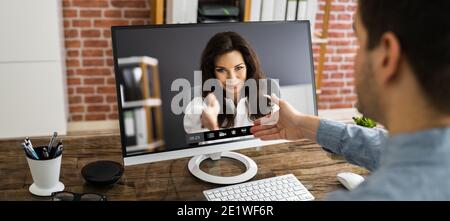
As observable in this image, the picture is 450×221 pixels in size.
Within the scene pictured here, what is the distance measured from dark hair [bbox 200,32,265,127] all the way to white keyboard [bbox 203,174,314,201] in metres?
0.20

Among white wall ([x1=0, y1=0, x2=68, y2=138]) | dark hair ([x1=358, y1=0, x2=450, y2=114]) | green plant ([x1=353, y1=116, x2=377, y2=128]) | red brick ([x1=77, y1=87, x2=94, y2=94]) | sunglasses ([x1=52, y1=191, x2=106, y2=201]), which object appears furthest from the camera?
red brick ([x1=77, y1=87, x2=94, y2=94])

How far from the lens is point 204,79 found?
136cm

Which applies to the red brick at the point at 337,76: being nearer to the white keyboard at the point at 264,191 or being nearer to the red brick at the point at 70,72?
the red brick at the point at 70,72

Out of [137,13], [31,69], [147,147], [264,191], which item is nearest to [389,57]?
[264,191]

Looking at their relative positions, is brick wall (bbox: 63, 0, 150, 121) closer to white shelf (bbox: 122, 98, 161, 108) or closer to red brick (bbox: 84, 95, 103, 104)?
red brick (bbox: 84, 95, 103, 104)

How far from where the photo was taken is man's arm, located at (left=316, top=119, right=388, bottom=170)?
50.1 inches

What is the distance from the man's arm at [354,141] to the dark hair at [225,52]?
22 centimetres

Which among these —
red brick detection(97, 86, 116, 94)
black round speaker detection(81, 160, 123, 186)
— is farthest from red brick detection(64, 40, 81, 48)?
black round speaker detection(81, 160, 123, 186)

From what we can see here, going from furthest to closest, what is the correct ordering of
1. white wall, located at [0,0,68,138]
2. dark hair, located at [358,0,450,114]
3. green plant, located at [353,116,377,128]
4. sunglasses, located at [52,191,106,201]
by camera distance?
1. white wall, located at [0,0,68,138]
2. green plant, located at [353,116,377,128]
3. sunglasses, located at [52,191,106,201]
4. dark hair, located at [358,0,450,114]

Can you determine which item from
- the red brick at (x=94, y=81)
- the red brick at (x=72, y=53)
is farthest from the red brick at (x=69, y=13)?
the red brick at (x=94, y=81)

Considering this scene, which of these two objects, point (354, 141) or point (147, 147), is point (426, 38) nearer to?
point (354, 141)

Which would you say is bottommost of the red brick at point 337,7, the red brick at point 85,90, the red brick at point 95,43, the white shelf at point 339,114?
the white shelf at point 339,114

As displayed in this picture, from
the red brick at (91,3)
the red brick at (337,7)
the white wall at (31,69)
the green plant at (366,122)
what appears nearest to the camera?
the green plant at (366,122)

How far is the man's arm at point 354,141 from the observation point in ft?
4.18
